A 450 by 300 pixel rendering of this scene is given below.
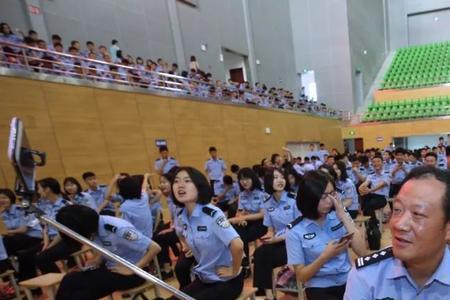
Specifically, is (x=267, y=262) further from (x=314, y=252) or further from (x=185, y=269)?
(x=314, y=252)

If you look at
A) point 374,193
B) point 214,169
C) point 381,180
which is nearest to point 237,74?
point 214,169

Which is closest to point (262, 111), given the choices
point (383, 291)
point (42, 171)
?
point (42, 171)

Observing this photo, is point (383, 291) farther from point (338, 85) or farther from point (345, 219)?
point (338, 85)

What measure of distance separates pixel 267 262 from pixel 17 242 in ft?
10.1

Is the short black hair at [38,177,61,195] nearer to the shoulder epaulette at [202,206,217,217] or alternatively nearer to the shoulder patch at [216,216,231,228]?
the shoulder epaulette at [202,206,217,217]

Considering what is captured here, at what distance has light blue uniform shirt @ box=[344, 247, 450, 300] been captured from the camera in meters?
1.09

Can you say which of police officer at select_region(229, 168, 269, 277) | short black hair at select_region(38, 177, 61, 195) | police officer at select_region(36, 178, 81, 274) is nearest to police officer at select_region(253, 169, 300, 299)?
police officer at select_region(229, 168, 269, 277)

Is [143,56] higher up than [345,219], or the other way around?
[143,56]

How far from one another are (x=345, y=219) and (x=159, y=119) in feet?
21.9

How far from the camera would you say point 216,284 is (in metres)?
2.26

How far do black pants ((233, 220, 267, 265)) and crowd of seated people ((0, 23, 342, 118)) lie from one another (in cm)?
447

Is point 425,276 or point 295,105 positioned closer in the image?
point 425,276

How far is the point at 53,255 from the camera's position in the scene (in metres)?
3.60

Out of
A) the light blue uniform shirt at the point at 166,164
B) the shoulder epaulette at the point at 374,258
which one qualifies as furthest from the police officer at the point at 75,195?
the shoulder epaulette at the point at 374,258
